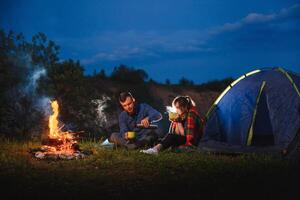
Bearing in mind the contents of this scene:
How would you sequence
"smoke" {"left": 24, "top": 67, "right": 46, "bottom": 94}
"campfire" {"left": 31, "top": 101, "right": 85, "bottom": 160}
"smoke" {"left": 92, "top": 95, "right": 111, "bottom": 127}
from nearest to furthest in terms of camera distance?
"campfire" {"left": 31, "top": 101, "right": 85, "bottom": 160}
"smoke" {"left": 24, "top": 67, "right": 46, "bottom": 94}
"smoke" {"left": 92, "top": 95, "right": 111, "bottom": 127}

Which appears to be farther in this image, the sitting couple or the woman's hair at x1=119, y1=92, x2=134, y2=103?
the woman's hair at x1=119, y1=92, x2=134, y2=103

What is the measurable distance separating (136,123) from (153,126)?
15.4 inches

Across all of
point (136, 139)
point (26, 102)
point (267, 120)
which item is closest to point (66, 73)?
point (26, 102)

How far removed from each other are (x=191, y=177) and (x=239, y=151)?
2381mm

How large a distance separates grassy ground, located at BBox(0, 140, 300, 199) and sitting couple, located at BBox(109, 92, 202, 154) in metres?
0.44

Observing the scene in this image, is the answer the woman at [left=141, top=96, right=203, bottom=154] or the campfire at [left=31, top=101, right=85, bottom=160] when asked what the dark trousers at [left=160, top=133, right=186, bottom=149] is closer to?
the woman at [left=141, top=96, right=203, bottom=154]

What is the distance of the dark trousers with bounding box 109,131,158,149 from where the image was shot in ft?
32.7

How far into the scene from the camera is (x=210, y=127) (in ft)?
34.4

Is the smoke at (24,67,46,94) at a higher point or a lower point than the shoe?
higher

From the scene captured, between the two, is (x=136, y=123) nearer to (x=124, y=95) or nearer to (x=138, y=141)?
(x=138, y=141)

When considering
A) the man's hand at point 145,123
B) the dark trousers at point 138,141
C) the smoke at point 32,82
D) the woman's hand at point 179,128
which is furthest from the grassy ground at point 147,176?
the smoke at point 32,82

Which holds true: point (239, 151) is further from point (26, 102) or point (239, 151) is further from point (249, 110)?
point (26, 102)

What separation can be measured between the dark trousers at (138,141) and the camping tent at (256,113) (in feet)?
3.41

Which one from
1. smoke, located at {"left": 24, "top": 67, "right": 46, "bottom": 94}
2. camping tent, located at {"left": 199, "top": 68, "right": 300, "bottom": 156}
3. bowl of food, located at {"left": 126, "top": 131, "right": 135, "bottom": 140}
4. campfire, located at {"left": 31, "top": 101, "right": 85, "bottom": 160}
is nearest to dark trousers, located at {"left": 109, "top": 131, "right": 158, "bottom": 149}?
bowl of food, located at {"left": 126, "top": 131, "right": 135, "bottom": 140}
